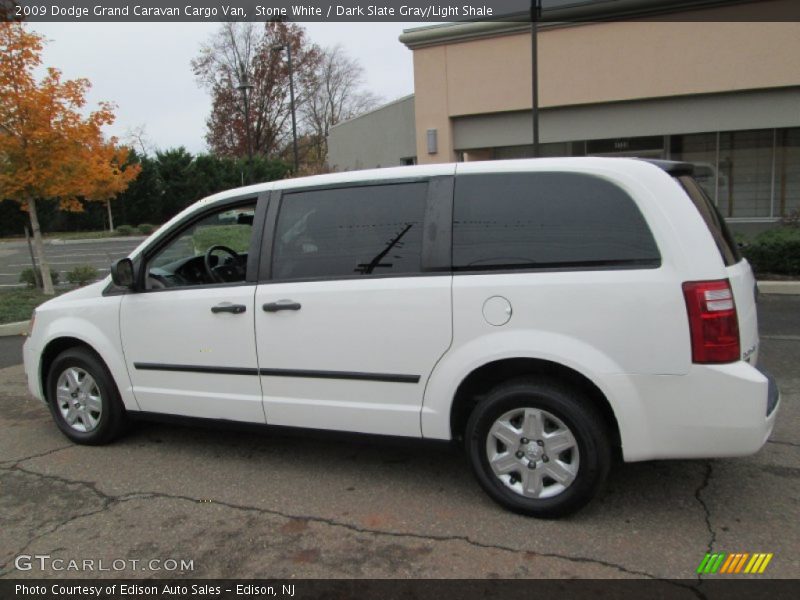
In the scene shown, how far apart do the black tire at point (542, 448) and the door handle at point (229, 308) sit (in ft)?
4.97

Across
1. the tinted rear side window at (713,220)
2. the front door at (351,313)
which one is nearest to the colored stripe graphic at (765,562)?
the tinted rear side window at (713,220)

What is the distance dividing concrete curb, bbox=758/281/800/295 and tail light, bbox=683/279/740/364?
7728 millimetres

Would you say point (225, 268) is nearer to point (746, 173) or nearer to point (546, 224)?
point (546, 224)

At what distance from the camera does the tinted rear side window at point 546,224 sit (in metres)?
3.12

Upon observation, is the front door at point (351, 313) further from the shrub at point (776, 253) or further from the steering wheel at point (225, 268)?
the shrub at point (776, 253)

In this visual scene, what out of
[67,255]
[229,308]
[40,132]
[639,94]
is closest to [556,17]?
[639,94]

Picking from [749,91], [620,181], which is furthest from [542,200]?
[749,91]

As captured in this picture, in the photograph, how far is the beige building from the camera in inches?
524

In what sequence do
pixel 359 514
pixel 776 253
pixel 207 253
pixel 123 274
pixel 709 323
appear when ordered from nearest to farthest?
pixel 709 323, pixel 359 514, pixel 123 274, pixel 207 253, pixel 776 253

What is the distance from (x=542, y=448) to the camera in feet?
10.6

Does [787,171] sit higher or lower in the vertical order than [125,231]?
higher

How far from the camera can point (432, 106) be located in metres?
16.2

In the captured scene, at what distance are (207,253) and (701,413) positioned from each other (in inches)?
139
